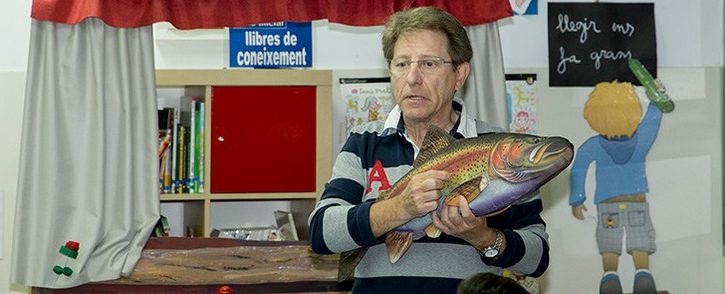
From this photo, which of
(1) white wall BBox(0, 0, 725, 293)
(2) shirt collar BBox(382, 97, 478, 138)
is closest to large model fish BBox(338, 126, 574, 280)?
(2) shirt collar BBox(382, 97, 478, 138)

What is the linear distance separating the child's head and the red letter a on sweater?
0.69ft

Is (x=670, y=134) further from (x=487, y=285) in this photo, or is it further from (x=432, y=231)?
(x=432, y=231)

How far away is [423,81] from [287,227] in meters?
2.08

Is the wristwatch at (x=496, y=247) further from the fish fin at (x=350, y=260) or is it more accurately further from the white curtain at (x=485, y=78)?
the white curtain at (x=485, y=78)

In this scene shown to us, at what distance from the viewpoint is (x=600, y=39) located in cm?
420

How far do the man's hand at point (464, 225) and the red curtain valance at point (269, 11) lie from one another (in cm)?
174

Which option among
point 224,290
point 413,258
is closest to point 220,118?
point 224,290

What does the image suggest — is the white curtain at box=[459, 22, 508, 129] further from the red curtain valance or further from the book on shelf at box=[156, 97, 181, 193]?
the book on shelf at box=[156, 97, 181, 193]

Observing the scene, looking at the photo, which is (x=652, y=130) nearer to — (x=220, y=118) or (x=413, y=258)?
(x=220, y=118)

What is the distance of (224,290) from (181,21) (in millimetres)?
863

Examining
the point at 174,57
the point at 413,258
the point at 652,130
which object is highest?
the point at 174,57

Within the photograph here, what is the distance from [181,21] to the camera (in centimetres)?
337

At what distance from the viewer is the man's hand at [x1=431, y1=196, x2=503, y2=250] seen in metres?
1.67

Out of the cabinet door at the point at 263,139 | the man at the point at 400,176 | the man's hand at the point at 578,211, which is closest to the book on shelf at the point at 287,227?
the cabinet door at the point at 263,139
